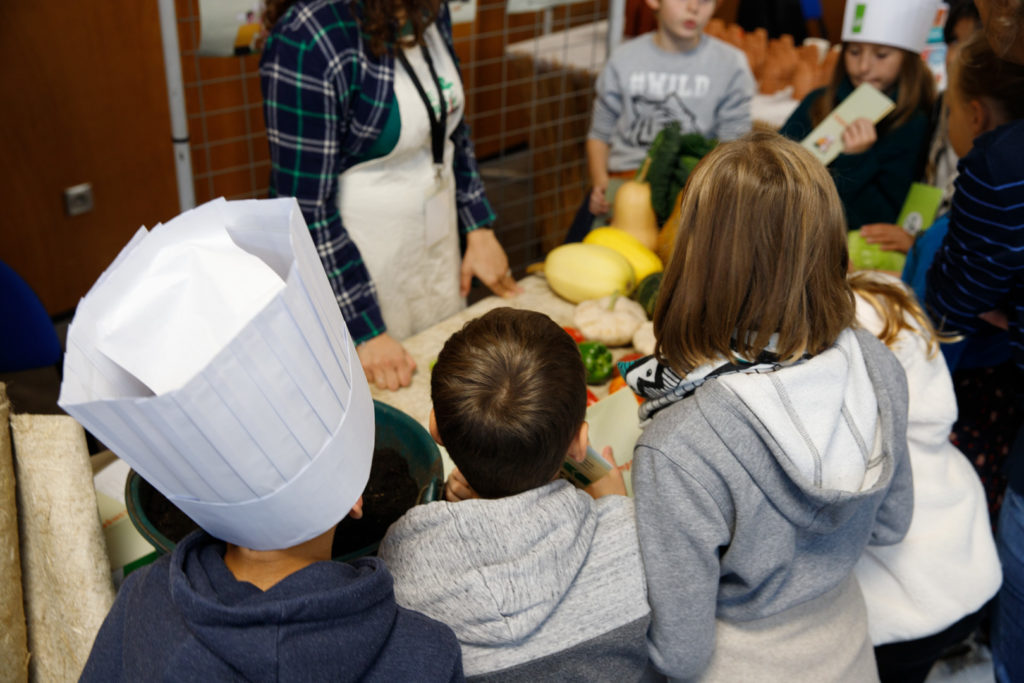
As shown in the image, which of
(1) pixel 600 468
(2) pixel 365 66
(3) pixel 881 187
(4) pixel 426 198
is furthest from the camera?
(3) pixel 881 187

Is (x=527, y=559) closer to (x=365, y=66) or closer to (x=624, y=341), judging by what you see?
(x=624, y=341)

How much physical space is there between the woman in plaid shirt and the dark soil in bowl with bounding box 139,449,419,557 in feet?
1.33

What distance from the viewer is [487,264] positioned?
5.76 feet

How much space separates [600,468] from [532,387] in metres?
0.17

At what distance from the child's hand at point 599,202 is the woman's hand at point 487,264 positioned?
0.49 metres

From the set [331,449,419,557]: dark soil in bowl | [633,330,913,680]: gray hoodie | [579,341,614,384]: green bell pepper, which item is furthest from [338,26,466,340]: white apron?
[633,330,913,680]: gray hoodie

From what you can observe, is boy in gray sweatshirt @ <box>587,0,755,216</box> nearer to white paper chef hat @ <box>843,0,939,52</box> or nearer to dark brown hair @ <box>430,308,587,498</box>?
white paper chef hat @ <box>843,0,939,52</box>

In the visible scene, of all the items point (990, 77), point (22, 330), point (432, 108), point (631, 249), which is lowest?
point (22, 330)

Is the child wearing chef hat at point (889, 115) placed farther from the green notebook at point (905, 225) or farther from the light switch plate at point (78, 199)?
the light switch plate at point (78, 199)

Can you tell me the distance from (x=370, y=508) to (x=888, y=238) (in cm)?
138

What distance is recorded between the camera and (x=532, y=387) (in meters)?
0.81

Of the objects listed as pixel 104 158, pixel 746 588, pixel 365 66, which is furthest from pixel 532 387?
pixel 104 158

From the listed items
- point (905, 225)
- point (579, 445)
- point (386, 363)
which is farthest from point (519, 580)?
point (905, 225)

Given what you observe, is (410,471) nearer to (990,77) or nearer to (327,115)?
(327,115)
